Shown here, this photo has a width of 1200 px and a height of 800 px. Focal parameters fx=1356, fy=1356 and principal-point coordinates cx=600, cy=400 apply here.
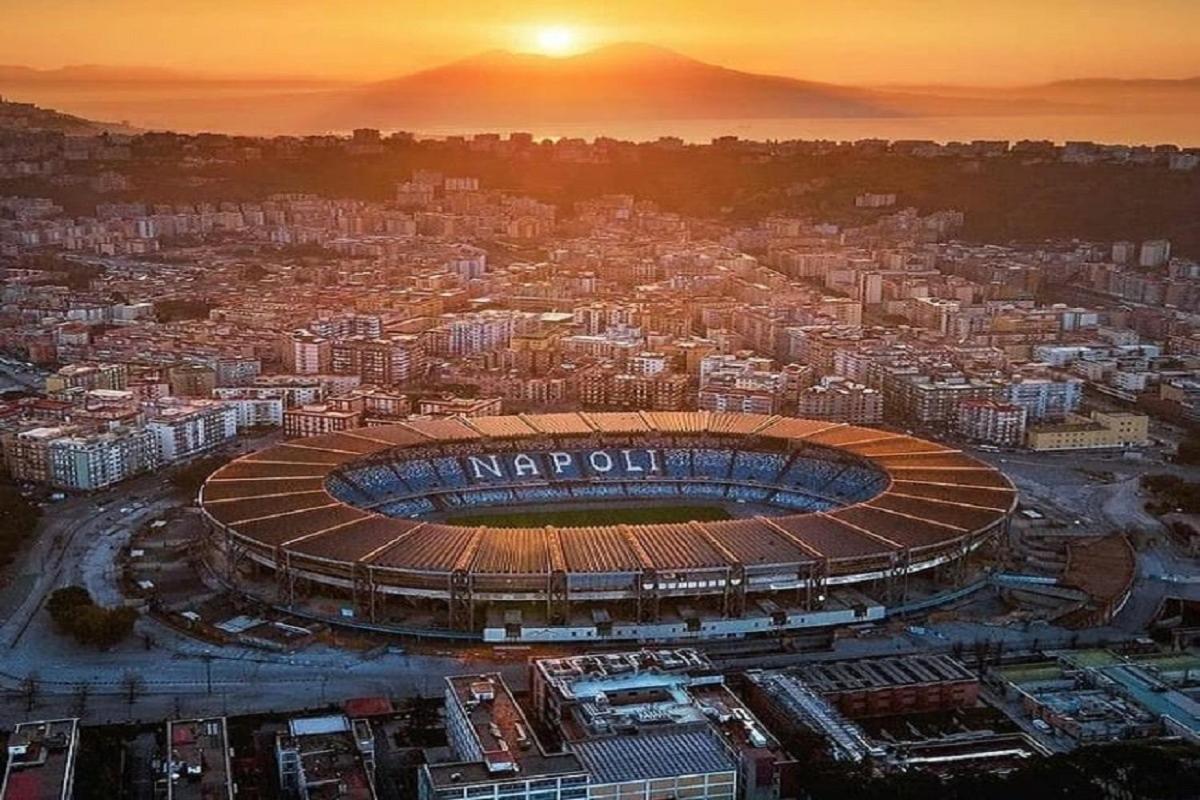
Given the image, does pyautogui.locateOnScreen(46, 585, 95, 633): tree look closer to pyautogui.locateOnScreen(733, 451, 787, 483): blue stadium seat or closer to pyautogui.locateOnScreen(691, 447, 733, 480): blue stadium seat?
pyautogui.locateOnScreen(691, 447, 733, 480): blue stadium seat

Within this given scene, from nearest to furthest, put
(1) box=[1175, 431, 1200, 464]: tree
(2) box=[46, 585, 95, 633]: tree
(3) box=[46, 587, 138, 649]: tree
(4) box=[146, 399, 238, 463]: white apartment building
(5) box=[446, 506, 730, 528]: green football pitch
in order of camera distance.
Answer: (3) box=[46, 587, 138, 649]: tree < (2) box=[46, 585, 95, 633]: tree < (5) box=[446, 506, 730, 528]: green football pitch < (4) box=[146, 399, 238, 463]: white apartment building < (1) box=[1175, 431, 1200, 464]: tree

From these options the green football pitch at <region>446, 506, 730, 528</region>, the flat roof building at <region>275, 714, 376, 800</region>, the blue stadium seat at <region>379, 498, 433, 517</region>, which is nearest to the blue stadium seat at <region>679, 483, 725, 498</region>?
the green football pitch at <region>446, 506, 730, 528</region>

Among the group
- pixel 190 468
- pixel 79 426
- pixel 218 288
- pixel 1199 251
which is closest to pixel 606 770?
pixel 190 468

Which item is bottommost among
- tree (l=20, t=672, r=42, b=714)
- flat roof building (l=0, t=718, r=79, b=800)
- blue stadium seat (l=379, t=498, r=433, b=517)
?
tree (l=20, t=672, r=42, b=714)

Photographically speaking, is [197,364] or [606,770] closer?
[606,770]

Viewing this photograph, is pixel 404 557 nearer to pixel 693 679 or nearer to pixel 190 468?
pixel 693 679

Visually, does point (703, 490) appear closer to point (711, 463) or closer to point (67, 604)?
point (711, 463)

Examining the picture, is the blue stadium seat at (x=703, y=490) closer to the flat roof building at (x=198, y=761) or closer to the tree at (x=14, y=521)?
the tree at (x=14, y=521)
